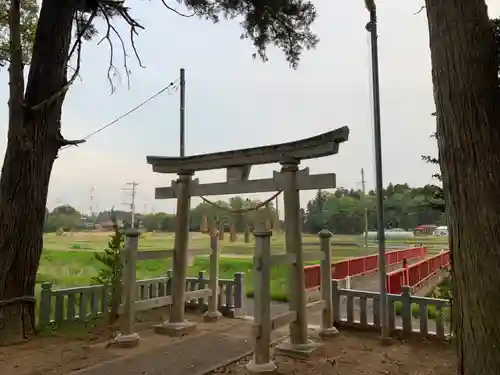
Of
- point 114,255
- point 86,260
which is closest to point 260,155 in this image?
point 114,255

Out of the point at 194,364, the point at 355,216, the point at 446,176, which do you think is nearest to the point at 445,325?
the point at 194,364

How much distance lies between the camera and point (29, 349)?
4828 millimetres

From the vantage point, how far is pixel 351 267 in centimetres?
1028

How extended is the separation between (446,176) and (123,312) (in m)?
4.08

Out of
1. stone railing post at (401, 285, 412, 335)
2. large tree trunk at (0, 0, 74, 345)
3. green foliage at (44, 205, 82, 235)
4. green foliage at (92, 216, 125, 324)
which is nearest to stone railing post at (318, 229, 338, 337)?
stone railing post at (401, 285, 412, 335)

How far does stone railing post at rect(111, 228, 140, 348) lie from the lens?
16.7ft

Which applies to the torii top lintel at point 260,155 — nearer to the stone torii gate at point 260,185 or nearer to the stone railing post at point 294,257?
the stone torii gate at point 260,185

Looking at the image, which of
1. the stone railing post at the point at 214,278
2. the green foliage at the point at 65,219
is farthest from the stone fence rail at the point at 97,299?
the green foliage at the point at 65,219

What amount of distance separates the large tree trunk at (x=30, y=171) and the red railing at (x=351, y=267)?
441 centimetres

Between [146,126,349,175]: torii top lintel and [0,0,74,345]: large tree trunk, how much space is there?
1489 mm

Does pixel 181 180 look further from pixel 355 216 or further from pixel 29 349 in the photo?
pixel 355 216

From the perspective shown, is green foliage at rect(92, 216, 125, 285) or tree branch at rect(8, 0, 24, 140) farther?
green foliage at rect(92, 216, 125, 285)

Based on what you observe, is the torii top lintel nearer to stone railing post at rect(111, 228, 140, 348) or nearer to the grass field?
stone railing post at rect(111, 228, 140, 348)

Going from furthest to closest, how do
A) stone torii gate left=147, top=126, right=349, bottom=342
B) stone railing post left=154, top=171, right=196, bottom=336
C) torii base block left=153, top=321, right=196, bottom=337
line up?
stone railing post left=154, top=171, right=196, bottom=336 < torii base block left=153, top=321, right=196, bottom=337 < stone torii gate left=147, top=126, right=349, bottom=342
